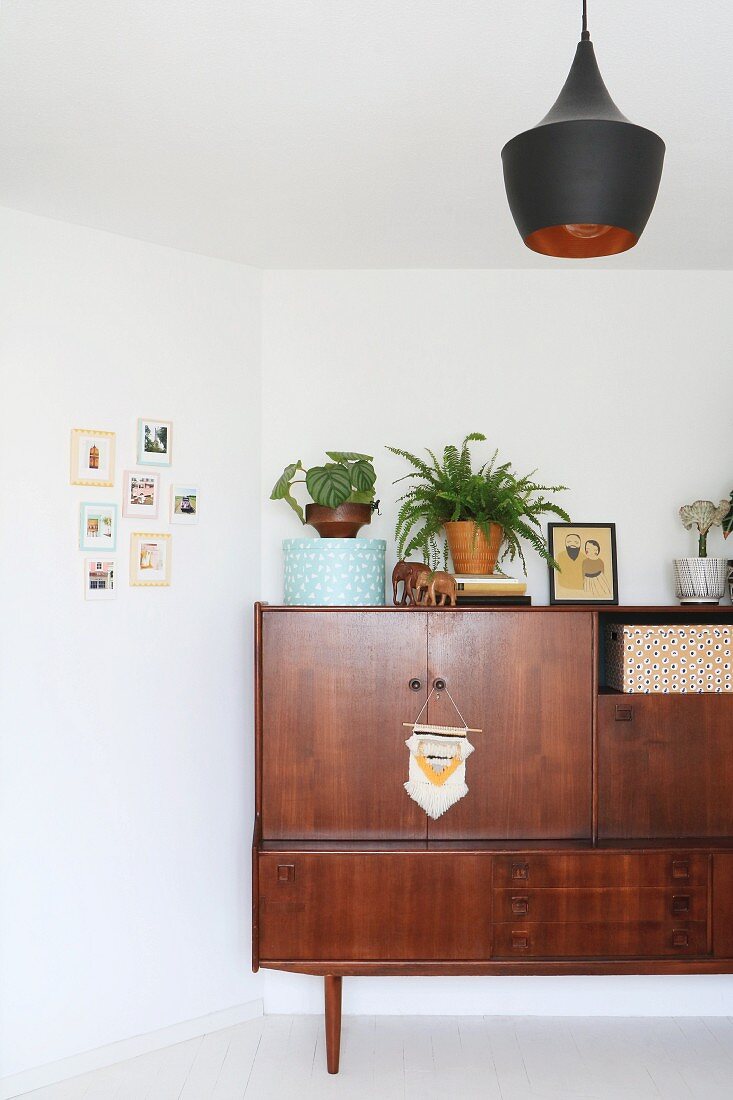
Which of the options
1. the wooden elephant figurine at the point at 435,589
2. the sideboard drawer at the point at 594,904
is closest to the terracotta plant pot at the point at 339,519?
the wooden elephant figurine at the point at 435,589

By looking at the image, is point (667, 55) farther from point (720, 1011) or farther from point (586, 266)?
point (720, 1011)

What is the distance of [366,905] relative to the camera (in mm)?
2789

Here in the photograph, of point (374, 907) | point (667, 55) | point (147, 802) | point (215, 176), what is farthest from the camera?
point (147, 802)

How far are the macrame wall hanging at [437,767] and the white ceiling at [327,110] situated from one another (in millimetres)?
1583

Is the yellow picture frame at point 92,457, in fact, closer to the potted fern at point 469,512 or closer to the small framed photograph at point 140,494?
the small framed photograph at point 140,494

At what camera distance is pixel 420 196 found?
2.71 metres

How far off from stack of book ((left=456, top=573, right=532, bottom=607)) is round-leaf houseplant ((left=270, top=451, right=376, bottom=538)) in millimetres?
387

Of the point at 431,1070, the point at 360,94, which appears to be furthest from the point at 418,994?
the point at 360,94

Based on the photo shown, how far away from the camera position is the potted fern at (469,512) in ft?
9.96

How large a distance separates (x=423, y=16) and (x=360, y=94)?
320mm

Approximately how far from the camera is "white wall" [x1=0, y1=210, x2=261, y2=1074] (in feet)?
9.25

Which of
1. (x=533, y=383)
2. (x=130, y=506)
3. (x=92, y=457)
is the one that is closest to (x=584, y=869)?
(x=533, y=383)

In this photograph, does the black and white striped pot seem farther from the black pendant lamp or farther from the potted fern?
the black pendant lamp

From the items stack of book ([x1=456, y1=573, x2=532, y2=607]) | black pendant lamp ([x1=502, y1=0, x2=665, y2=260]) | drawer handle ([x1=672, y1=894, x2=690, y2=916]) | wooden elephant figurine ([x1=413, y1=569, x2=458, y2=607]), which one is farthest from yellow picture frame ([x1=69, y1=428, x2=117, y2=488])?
drawer handle ([x1=672, y1=894, x2=690, y2=916])
